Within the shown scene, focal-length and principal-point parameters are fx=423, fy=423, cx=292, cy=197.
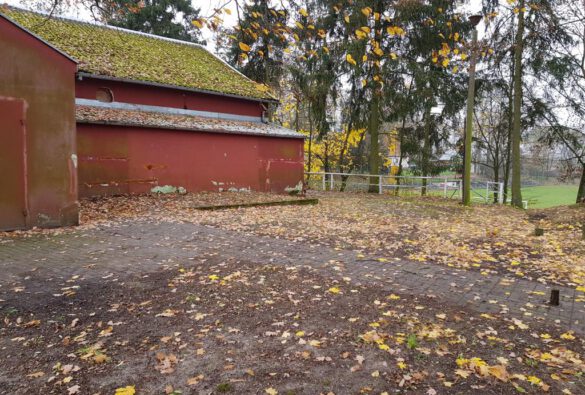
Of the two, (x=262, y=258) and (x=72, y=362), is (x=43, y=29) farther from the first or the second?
(x=72, y=362)

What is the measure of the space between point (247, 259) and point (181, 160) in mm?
10097

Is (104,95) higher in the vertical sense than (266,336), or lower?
higher

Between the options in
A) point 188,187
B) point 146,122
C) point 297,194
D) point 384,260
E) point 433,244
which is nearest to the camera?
point 384,260

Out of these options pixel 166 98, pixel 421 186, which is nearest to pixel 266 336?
pixel 166 98

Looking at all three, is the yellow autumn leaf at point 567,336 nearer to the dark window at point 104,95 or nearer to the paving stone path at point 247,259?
the paving stone path at point 247,259

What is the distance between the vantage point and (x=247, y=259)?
7.16 metres

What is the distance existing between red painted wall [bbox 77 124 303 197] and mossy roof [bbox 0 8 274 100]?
2.65 meters

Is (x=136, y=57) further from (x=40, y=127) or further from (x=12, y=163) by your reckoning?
(x=12, y=163)

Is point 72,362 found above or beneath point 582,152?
beneath

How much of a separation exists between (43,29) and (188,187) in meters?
8.75

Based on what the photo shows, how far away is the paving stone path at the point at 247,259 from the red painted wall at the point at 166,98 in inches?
338

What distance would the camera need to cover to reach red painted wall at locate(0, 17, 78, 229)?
8734mm

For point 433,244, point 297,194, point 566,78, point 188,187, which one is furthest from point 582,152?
point 188,187

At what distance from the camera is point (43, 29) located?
17062mm
